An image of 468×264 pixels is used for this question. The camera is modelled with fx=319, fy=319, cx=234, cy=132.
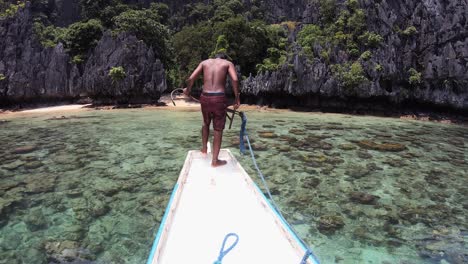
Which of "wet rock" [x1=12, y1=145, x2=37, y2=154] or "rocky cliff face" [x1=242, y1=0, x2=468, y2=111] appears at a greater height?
"rocky cliff face" [x1=242, y1=0, x2=468, y2=111]

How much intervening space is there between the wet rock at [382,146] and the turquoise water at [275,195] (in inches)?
3.5

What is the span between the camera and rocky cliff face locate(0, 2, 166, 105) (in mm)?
32281

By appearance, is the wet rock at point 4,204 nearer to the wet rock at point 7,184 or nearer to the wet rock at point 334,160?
the wet rock at point 7,184

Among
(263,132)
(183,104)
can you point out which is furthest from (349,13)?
(263,132)

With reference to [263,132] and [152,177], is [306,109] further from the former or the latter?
[152,177]

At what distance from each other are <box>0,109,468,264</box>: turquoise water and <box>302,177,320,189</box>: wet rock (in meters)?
0.09

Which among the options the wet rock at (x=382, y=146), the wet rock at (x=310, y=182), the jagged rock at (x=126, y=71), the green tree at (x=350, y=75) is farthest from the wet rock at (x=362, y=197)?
the jagged rock at (x=126, y=71)

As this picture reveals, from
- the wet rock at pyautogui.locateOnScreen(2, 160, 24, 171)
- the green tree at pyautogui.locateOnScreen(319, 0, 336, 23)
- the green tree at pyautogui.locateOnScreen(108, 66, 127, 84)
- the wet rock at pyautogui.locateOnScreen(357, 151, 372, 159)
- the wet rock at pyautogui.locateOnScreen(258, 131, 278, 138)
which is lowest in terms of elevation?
the wet rock at pyautogui.locateOnScreen(2, 160, 24, 171)

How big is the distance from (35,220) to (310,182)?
21.8 feet

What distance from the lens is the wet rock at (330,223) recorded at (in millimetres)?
6154

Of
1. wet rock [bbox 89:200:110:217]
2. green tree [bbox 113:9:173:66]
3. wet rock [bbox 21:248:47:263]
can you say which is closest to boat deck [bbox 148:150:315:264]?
wet rock [bbox 21:248:47:263]

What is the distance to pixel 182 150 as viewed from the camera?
1272cm

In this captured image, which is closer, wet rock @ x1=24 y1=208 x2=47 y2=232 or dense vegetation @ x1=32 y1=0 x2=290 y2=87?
wet rock @ x1=24 y1=208 x2=47 y2=232

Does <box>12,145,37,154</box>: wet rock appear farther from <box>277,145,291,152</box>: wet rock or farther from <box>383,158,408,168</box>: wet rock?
<box>383,158,408,168</box>: wet rock
